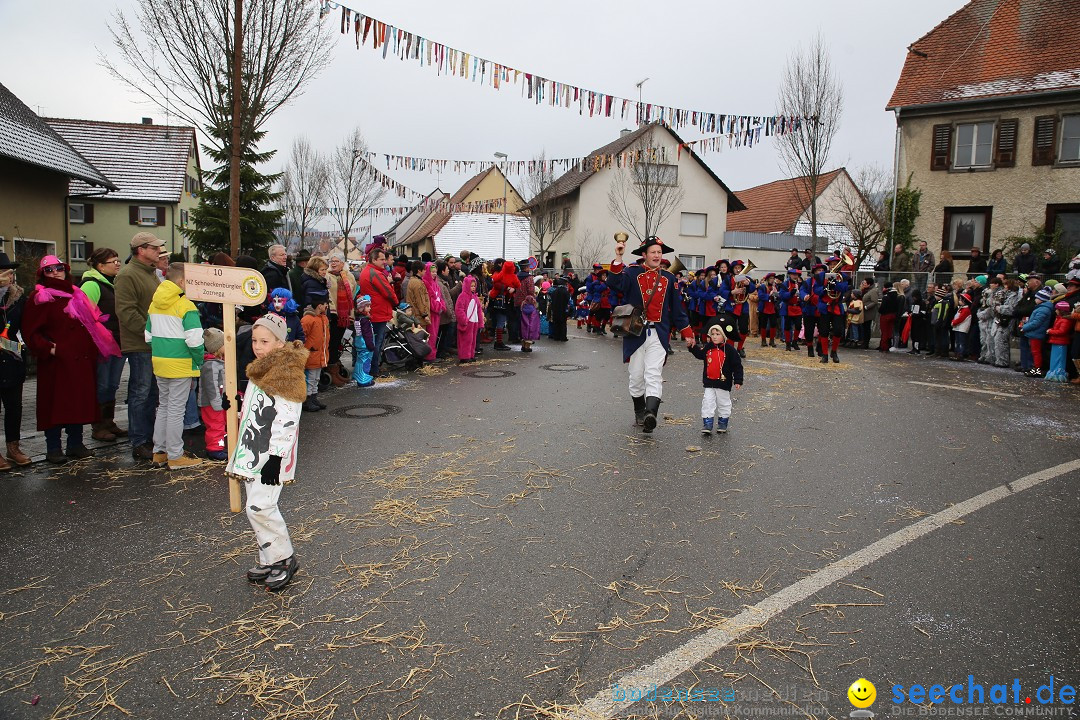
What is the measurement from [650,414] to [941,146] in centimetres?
2220

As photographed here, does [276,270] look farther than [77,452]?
Yes

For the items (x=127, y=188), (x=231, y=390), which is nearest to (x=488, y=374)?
(x=231, y=390)

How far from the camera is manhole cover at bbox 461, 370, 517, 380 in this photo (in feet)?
38.4

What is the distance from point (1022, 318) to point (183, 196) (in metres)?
40.3

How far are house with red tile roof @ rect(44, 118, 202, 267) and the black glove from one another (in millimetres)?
37173

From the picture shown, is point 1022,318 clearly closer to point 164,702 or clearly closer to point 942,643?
point 942,643

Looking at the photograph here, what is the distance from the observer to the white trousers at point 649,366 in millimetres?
7867

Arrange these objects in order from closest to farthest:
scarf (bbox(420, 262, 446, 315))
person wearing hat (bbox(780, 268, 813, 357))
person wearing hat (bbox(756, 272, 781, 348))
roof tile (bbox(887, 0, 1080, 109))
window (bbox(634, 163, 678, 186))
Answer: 1. scarf (bbox(420, 262, 446, 315))
2. person wearing hat (bbox(780, 268, 813, 357))
3. person wearing hat (bbox(756, 272, 781, 348))
4. roof tile (bbox(887, 0, 1080, 109))
5. window (bbox(634, 163, 678, 186))

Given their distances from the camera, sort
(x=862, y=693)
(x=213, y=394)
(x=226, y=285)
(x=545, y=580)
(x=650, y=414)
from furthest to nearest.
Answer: (x=650, y=414), (x=213, y=394), (x=226, y=285), (x=545, y=580), (x=862, y=693)

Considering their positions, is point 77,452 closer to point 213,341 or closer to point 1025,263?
point 213,341

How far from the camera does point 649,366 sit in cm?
793

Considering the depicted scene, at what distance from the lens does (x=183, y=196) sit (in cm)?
3925

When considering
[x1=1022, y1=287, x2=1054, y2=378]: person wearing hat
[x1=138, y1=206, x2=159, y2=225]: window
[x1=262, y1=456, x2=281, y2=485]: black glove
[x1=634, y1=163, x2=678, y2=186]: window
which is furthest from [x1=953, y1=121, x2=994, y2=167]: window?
[x1=138, y1=206, x2=159, y2=225]: window

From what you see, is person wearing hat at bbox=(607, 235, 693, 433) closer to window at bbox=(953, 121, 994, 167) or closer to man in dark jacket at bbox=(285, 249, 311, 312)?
man in dark jacket at bbox=(285, 249, 311, 312)
